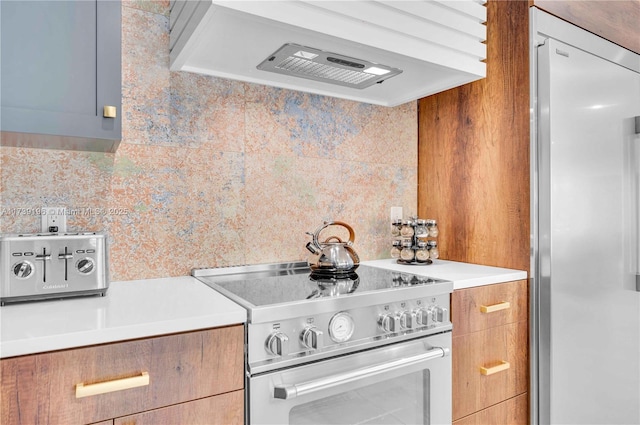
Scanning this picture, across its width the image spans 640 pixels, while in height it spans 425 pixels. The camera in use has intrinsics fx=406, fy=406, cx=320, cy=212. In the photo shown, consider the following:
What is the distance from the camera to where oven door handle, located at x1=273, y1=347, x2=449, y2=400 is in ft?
3.41

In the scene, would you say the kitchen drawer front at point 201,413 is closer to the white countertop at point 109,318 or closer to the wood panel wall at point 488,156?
the white countertop at point 109,318

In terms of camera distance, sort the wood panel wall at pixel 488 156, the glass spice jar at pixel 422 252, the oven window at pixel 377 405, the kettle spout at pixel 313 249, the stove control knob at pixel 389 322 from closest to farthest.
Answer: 1. the oven window at pixel 377 405
2. the stove control knob at pixel 389 322
3. the kettle spout at pixel 313 249
4. the wood panel wall at pixel 488 156
5. the glass spice jar at pixel 422 252

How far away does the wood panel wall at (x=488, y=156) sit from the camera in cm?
170

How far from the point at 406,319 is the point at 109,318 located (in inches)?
33.7

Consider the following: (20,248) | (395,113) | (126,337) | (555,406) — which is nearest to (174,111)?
(20,248)

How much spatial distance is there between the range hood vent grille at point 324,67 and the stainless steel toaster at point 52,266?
2.79ft

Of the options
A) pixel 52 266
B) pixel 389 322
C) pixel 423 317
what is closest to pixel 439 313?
pixel 423 317

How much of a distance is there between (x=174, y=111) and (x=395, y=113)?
3.71 ft

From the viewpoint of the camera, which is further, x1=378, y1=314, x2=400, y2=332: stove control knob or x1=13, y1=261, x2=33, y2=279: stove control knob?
x1=378, y1=314, x2=400, y2=332: stove control knob

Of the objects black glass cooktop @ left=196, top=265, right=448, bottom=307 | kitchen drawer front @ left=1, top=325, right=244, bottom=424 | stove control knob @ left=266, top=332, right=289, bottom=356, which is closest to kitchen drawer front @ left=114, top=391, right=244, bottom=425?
kitchen drawer front @ left=1, top=325, right=244, bottom=424

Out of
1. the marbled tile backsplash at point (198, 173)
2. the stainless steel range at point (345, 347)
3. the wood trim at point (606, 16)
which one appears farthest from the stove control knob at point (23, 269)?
the wood trim at point (606, 16)

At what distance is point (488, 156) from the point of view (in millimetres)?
1844

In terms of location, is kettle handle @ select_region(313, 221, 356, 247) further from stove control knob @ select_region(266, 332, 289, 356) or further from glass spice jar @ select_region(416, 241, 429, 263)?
stove control knob @ select_region(266, 332, 289, 356)

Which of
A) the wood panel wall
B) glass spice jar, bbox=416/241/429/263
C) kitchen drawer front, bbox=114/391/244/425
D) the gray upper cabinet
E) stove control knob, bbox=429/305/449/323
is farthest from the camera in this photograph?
glass spice jar, bbox=416/241/429/263
